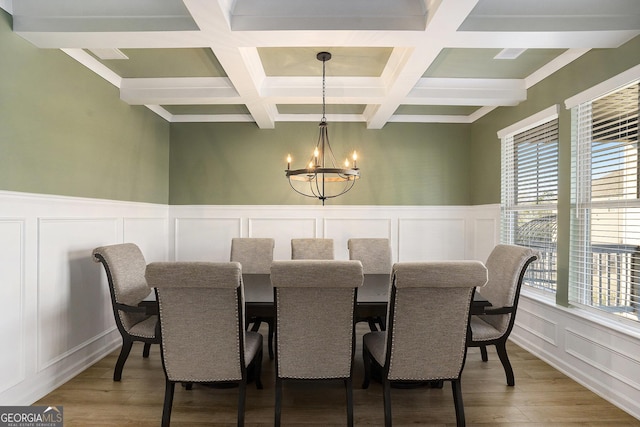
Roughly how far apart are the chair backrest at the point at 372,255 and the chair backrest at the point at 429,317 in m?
1.62

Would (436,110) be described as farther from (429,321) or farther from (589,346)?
(429,321)

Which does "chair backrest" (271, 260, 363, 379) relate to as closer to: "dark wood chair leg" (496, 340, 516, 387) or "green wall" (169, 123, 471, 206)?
"dark wood chair leg" (496, 340, 516, 387)

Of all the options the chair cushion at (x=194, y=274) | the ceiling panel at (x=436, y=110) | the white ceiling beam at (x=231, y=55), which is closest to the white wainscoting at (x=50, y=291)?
the chair cushion at (x=194, y=274)

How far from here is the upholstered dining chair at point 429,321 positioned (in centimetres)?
174

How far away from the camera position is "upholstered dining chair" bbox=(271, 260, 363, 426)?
5.72 ft

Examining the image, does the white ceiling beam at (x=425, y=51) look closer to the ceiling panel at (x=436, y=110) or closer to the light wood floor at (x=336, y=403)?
the ceiling panel at (x=436, y=110)

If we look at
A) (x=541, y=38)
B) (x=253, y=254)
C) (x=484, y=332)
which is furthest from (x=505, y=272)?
(x=253, y=254)

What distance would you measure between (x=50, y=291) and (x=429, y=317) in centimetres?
253

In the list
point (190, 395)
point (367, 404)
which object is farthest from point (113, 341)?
point (367, 404)

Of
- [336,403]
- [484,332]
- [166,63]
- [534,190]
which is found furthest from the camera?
[534,190]

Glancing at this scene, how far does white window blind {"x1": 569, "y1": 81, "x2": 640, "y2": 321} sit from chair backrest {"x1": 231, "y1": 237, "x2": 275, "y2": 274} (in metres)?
2.61

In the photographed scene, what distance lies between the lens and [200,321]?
71.9 inches

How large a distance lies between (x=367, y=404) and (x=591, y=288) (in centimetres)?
187

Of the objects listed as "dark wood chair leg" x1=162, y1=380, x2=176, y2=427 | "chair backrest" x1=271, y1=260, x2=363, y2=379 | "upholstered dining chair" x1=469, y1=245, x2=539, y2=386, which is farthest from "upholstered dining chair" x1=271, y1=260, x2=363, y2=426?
"upholstered dining chair" x1=469, y1=245, x2=539, y2=386
